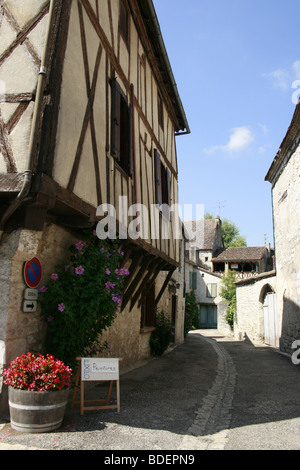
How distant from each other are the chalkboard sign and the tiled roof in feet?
86.5

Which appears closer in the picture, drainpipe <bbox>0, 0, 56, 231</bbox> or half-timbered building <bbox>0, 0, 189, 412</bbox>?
drainpipe <bbox>0, 0, 56, 231</bbox>

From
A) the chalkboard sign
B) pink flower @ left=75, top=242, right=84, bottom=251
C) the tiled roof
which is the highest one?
the tiled roof

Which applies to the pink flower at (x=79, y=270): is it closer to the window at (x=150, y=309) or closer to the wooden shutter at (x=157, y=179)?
the wooden shutter at (x=157, y=179)

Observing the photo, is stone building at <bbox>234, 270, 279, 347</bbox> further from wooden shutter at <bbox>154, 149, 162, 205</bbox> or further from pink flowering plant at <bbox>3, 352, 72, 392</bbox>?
pink flowering plant at <bbox>3, 352, 72, 392</bbox>

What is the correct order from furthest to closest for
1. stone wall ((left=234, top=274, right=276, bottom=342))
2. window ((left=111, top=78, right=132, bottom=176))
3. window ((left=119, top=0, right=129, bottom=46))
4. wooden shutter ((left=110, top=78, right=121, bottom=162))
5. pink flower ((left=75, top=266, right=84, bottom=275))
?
stone wall ((left=234, top=274, right=276, bottom=342)) → window ((left=119, top=0, right=129, bottom=46)) → window ((left=111, top=78, right=132, bottom=176)) → wooden shutter ((left=110, top=78, right=121, bottom=162)) → pink flower ((left=75, top=266, right=84, bottom=275))

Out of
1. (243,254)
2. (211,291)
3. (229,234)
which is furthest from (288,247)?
(229,234)

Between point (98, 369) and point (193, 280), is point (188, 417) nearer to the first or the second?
point (98, 369)

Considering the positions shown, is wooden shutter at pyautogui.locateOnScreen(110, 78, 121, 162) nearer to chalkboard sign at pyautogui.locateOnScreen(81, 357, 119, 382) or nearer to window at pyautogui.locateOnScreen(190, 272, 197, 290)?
chalkboard sign at pyautogui.locateOnScreen(81, 357, 119, 382)

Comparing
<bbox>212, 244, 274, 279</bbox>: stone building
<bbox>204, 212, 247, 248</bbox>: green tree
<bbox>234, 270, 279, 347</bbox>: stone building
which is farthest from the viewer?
<bbox>204, 212, 247, 248</bbox>: green tree

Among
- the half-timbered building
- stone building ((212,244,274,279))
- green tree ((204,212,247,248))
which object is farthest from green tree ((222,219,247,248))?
the half-timbered building

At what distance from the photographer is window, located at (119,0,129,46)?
19.8 ft

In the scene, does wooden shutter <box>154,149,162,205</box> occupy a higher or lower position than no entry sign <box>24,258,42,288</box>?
higher

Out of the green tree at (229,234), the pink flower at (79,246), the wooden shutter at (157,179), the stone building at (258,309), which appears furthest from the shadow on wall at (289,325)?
the green tree at (229,234)
